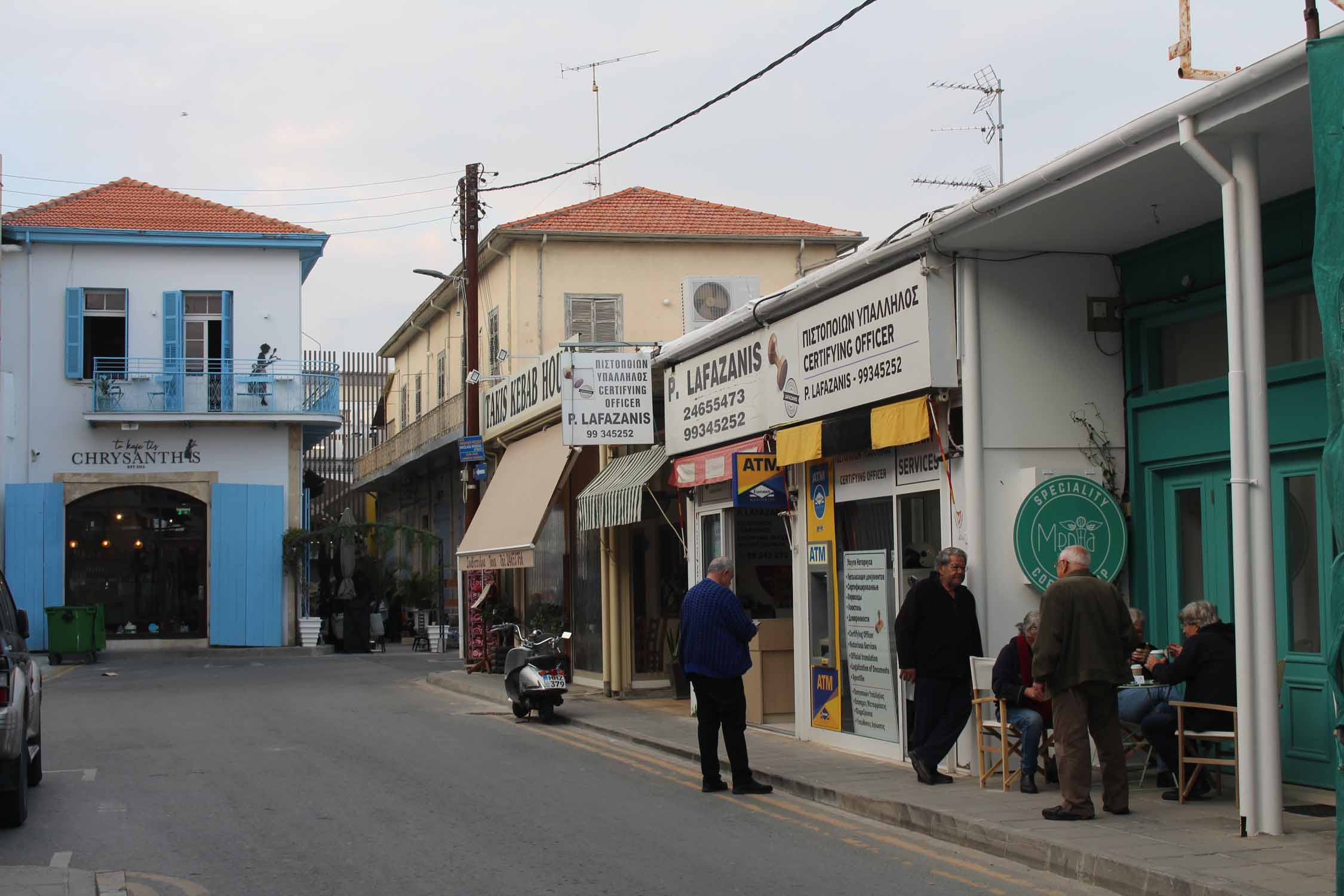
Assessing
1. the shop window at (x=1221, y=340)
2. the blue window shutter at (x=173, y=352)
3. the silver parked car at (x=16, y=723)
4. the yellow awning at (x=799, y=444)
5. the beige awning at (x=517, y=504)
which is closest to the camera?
the silver parked car at (x=16, y=723)

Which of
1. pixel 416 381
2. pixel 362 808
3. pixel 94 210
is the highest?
pixel 94 210

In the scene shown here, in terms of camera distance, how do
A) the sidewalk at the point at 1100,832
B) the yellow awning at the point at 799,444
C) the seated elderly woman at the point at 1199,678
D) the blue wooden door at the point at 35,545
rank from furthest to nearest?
the blue wooden door at the point at 35,545 → the yellow awning at the point at 799,444 → the seated elderly woman at the point at 1199,678 → the sidewalk at the point at 1100,832

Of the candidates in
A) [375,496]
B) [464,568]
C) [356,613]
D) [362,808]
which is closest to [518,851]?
[362,808]

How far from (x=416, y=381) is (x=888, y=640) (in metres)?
31.9

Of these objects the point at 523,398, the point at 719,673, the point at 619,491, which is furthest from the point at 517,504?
the point at 719,673

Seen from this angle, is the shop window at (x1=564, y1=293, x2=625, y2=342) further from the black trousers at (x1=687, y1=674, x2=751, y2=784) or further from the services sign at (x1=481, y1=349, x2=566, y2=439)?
the black trousers at (x1=687, y1=674, x2=751, y2=784)

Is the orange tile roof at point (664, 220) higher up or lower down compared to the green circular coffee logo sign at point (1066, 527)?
higher up

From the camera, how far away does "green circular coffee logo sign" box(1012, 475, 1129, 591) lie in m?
10.5

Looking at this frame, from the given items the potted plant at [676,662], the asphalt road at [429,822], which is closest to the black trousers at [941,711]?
the asphalt road at [429,822]

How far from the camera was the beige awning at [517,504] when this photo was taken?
19.9m

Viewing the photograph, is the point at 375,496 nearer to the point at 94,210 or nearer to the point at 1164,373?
the point at 94,210

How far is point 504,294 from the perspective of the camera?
31.6 m

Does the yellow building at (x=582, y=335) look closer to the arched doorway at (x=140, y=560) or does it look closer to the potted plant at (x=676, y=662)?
the potted plant at (x=676, y=662)

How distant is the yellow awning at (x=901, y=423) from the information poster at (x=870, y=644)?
118cm
